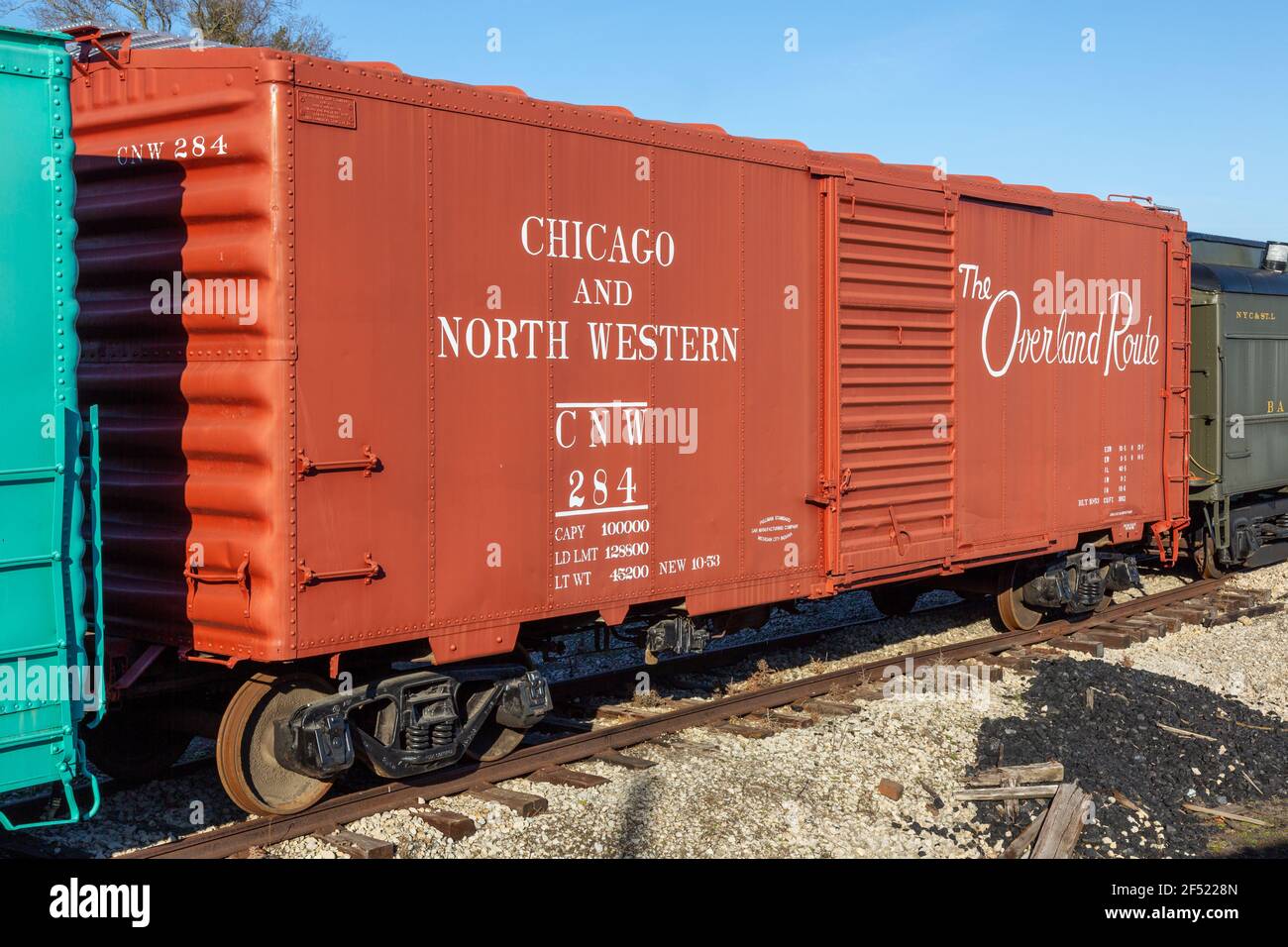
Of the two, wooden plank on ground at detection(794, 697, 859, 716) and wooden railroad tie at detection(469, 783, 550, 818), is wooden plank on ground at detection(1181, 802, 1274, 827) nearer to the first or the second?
wooden plank on ground at detection(794, 697, 859, 716)

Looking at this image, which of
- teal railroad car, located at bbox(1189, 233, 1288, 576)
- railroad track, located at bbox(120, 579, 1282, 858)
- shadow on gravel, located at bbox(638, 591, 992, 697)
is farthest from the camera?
teal railroad car, located at bbox(1189, 233, 1288, 576)

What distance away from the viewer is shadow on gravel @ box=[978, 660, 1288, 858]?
7.16 meters

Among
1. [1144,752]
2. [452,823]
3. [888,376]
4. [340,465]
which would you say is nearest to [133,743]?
[452,823]

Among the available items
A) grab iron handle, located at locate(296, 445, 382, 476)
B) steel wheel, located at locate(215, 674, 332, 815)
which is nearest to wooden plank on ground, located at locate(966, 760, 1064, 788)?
steel wheel, located at locate(215, 674, 332, 815)

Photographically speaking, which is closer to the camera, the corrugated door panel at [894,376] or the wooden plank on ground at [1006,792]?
the wooden plank on ground at [1006,792]

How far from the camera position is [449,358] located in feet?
22.9

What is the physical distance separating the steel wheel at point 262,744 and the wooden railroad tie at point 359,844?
14.3 inches

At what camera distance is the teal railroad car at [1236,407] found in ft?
48.8

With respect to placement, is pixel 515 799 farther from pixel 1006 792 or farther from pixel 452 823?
pixel 1006 792

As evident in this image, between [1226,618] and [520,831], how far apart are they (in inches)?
397

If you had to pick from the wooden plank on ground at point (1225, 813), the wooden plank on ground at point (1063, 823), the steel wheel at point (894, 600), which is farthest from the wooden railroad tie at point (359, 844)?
the steel wheel at point (894, 600)

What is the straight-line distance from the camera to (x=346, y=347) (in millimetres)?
6480

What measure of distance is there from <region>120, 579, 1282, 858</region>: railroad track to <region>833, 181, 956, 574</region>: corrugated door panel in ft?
3.96

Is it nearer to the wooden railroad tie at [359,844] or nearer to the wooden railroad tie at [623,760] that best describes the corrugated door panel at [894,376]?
the wooden railroad tie at [623,760]
